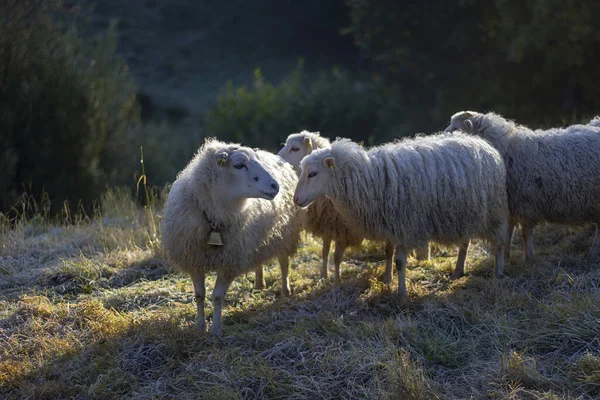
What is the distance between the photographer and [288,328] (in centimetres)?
538

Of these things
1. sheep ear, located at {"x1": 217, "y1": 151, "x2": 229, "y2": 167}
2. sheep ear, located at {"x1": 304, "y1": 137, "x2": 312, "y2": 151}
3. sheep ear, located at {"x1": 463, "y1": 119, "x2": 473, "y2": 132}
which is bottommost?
sheep ear, located at {"x1": 304, "y1": 137, "x2": 312, "y2": 151}

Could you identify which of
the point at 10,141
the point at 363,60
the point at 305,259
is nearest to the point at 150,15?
the point at 363,60

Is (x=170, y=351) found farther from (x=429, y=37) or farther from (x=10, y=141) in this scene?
(x=429, y=37)

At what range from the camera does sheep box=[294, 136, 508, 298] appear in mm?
5926

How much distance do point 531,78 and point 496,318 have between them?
13.6 m

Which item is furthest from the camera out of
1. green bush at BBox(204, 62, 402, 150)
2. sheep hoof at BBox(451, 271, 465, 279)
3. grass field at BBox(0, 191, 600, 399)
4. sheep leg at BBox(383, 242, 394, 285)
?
green bush at BBox(204, 62, 402, 150)

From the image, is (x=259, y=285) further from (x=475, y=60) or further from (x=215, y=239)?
(x=475, y=60)

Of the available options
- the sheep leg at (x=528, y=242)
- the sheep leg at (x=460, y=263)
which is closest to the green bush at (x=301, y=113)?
the sheep leg at (x=528, y=242)

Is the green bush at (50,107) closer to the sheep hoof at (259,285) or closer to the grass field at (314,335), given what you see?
the grass field at (314,335)

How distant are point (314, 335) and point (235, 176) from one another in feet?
4.57

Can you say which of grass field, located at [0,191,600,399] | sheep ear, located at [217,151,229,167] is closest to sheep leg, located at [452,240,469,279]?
grass field, located at [0,191,600,399]

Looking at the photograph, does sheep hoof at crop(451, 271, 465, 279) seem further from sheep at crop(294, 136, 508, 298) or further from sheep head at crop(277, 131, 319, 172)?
sheep head at crop(277, 131, 319, 172)

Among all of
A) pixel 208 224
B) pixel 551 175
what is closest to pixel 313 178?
pixel 208 224

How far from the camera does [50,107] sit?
1416 centimetres
